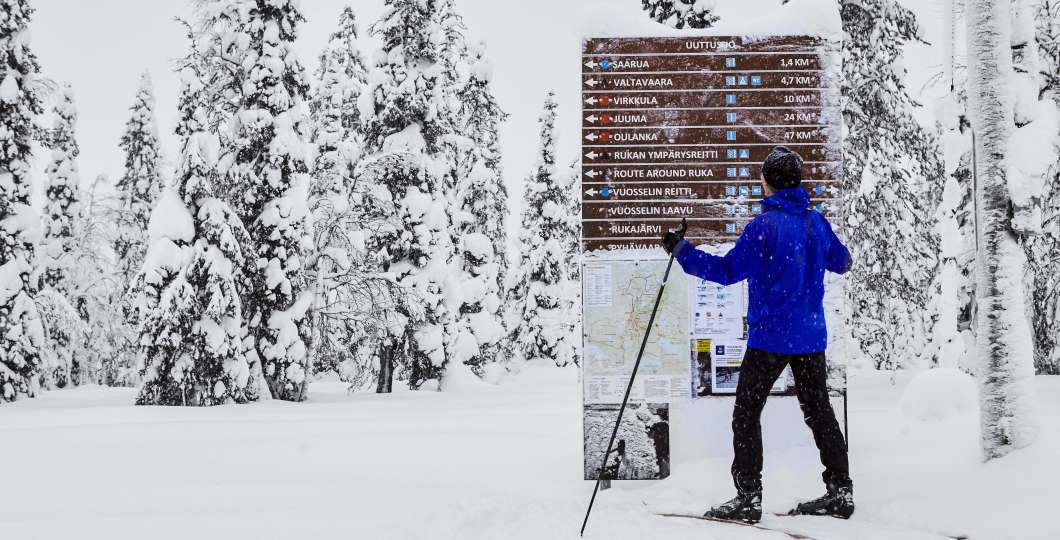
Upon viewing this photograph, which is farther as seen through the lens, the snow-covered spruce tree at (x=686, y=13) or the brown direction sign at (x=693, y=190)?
the snow-covered spruce tree at (x=686, y=13)

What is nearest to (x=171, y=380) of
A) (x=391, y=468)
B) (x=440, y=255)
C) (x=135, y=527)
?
(x=440, y=255)

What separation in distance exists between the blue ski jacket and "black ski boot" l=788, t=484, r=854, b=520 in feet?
2.86

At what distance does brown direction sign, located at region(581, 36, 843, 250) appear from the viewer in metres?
5.88

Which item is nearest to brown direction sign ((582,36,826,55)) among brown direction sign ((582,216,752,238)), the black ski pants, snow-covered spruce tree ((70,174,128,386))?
brown direction sign ((582,216,752,238))

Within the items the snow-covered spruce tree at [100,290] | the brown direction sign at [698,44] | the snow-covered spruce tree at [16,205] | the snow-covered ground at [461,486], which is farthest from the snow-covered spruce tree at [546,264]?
the brown direction sign at [698,44]

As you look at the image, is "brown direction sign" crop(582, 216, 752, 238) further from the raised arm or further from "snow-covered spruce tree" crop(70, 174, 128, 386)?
"snow-covered spruce tree" crop(70, 174, 128, 386)

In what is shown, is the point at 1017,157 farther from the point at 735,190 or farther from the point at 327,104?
the point at 327,104

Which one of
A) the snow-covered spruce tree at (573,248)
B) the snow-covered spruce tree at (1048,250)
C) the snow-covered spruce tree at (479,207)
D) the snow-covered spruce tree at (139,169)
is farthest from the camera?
the snow-covered spruce tree at (139,169)

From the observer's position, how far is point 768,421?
19.0 ft

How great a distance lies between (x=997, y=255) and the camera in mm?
5207

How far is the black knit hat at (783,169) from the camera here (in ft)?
15.4

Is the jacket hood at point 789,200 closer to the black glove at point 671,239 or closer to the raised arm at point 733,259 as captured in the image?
the raised arm at point 733,259

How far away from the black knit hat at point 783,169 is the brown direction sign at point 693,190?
3.64 ft

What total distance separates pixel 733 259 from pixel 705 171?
1394mm
